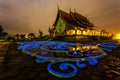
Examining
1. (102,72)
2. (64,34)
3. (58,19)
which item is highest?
(58,19)

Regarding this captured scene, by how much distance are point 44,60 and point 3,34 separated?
5089 cm

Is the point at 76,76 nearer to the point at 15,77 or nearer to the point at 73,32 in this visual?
the point at 15,77

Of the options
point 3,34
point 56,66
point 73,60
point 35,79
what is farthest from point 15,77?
point 3,34

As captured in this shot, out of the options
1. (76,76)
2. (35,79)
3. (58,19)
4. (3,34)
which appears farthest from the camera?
(3,34)

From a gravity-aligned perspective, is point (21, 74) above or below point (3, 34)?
below

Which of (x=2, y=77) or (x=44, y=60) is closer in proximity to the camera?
(x=2, y=77)

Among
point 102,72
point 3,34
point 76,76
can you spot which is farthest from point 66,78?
point 3,34

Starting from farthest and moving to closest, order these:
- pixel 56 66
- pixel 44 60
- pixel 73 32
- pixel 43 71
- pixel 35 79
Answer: pixel 73 32
pixel 44 60
pixel 56 66
pixel 43 71
pixel 35 79

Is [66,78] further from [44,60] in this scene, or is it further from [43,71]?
[44,60]

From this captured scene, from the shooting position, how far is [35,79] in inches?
185

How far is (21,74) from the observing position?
5.11 m

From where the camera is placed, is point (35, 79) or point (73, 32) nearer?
point (35, 79)

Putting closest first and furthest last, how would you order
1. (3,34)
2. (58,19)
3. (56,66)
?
(56,66)
(58,19)
(3,34)

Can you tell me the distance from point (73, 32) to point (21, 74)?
22118mm
